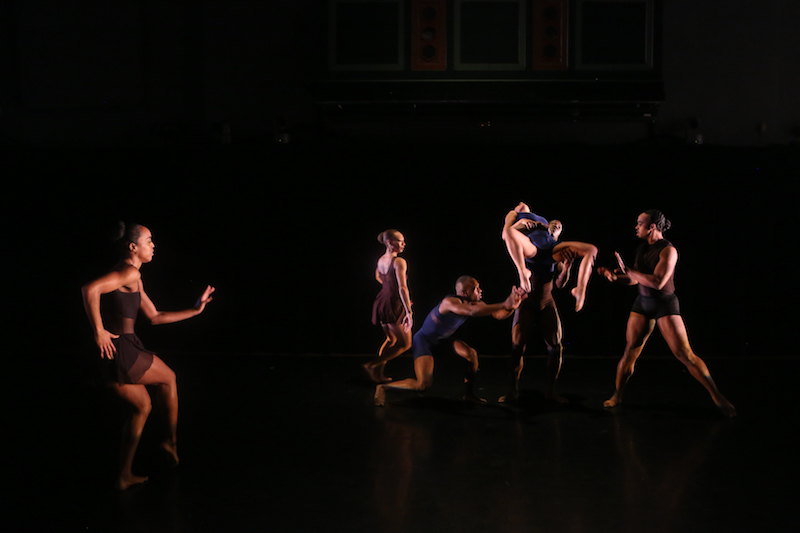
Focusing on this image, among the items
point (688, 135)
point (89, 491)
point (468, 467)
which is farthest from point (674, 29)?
point (89, 491)

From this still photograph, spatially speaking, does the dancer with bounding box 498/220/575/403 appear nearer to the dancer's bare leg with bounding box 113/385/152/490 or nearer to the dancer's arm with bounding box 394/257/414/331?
the dancer's arm with bounding box 394/257/414/331

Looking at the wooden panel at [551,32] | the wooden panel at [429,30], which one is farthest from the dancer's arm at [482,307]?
the wooden panel at [551,32]

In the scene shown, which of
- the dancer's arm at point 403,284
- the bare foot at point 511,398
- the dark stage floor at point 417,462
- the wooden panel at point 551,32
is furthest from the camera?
the wooden panel at point 551,32

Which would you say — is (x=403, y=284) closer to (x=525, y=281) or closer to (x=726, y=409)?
(x=525, y=281)

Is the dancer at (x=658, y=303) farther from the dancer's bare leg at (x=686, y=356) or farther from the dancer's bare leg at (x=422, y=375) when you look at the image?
the dancer's bare leg at (x=422, y=375)

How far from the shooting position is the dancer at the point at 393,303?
5145mm

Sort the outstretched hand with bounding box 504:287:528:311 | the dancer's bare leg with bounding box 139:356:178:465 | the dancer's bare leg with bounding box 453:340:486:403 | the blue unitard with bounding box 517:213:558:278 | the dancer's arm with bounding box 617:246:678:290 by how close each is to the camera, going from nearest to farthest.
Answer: the dancer's bare leg with bounding box 139:356:178:465, the outstretched hand with bounding box 504:287:528:311, the dancer's arm with bounding box 617:246:678:290, the dancer's bare leg with bounding box 453:340:486:403, the blue unitard with bounding box 517:213:558:278

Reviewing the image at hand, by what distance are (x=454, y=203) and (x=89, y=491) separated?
457 cm

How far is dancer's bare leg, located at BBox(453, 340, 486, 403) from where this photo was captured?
459 cm

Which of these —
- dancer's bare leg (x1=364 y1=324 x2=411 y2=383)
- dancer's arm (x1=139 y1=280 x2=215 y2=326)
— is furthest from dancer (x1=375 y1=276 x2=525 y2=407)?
dancer's arm (x1=139 y1=280 x2=215 y2=326)

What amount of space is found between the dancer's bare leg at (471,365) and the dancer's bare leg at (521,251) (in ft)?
2.07

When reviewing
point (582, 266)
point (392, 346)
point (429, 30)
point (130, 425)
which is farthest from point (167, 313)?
point (429, 30)

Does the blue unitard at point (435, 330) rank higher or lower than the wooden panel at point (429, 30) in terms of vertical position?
lower

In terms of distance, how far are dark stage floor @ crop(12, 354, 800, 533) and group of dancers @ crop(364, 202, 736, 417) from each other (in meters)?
0.27
